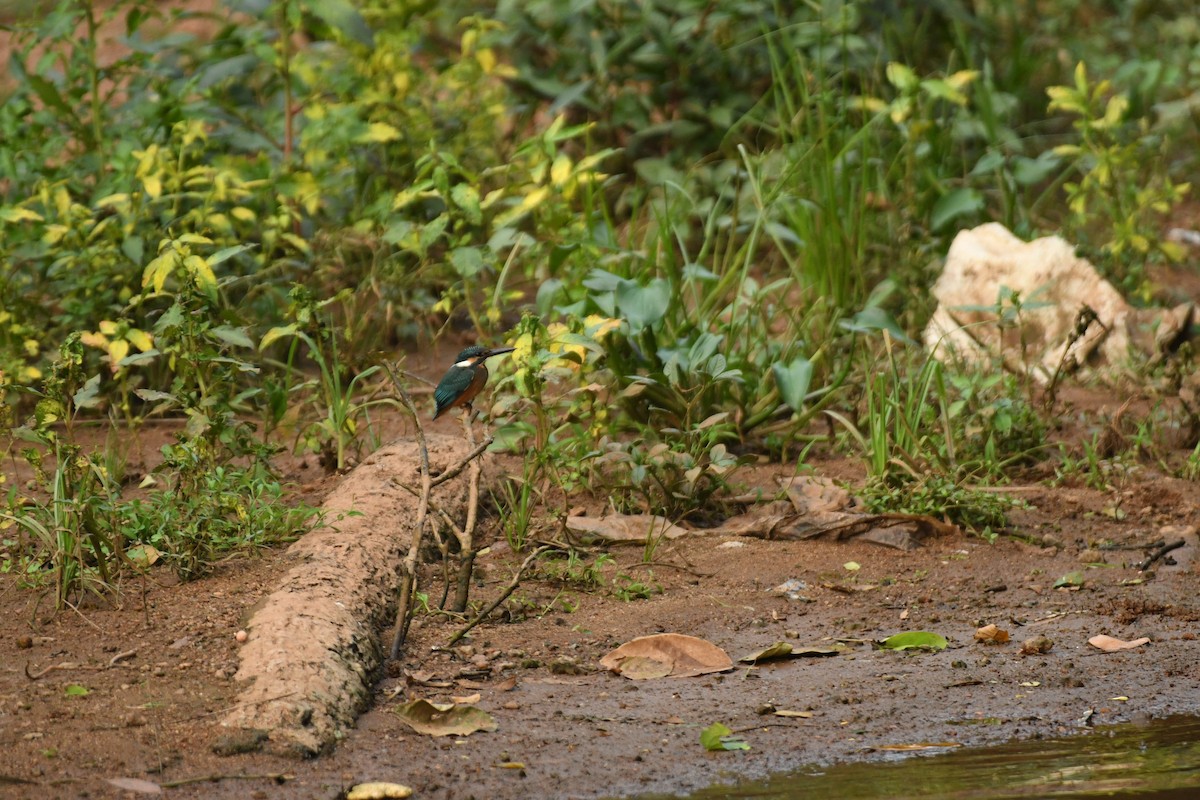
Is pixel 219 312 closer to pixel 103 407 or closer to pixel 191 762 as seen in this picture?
pixel 103 407

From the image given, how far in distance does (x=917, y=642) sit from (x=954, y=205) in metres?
2.63

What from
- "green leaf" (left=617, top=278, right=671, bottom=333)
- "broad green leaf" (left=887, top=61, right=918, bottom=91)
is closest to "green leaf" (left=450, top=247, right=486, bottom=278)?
"green leaf" (left=617, top=278, right=671, bottom=333)

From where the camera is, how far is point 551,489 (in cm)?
409

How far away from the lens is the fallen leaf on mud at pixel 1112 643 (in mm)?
3133

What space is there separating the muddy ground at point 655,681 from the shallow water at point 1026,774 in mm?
62

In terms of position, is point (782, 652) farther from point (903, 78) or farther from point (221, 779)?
point (903, 78)

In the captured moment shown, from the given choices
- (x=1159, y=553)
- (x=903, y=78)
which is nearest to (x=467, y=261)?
(x=903, y=78)

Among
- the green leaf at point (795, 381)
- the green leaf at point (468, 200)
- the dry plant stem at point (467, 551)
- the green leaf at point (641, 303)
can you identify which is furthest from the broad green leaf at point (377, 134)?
the dry plant stem at point (467, 551)

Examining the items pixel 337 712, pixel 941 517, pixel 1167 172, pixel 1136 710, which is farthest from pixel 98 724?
pixel 1167 172

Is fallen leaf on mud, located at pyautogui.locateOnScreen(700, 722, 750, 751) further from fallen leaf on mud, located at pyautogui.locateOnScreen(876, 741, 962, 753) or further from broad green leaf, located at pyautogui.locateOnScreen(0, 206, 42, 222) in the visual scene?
broad green leaf, located at pyautogui.locateOnScreen(0, 206, 42, 222)

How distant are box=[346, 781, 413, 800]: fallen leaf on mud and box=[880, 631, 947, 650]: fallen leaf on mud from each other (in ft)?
4.17

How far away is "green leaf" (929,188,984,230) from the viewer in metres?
5.35

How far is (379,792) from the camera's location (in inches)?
91.7

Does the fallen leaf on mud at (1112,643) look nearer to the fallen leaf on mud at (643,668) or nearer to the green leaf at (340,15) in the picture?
the fallen leaf on mud at (643,668)
